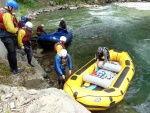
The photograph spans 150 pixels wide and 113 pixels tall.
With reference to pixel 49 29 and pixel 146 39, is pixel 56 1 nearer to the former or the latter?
pixel 49 29

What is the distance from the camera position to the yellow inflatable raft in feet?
16.3

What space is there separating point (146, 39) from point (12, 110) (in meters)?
9.58

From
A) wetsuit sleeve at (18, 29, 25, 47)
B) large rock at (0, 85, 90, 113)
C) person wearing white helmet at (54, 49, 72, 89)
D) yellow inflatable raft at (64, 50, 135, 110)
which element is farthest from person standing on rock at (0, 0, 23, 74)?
yellow inflatable raft at (64, 50, 135, 110)

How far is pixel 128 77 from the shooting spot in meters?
6.21

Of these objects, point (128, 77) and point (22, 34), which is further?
point (128, 77)

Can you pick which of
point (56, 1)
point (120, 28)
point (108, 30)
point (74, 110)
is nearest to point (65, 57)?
point (74, 110)

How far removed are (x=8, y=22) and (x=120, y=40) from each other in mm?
8014

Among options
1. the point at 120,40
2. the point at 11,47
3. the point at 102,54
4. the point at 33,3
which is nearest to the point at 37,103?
the point at 11,47

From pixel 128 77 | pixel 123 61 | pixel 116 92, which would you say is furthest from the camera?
pixel 123 61

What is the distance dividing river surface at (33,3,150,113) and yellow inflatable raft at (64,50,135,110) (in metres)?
0.51

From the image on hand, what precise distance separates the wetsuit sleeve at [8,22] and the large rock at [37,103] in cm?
133

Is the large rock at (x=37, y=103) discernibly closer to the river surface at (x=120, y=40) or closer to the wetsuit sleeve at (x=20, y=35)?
the wetsuit sleeve at (x=20, y=35)

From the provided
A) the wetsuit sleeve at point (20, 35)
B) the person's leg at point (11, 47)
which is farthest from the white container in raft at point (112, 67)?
the person's leg at point (11, 47)

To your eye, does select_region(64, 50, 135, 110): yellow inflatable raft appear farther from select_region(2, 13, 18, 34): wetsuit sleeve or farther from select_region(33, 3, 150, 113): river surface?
select_region(2, 13, 18, 34): wetsuit sleeve
